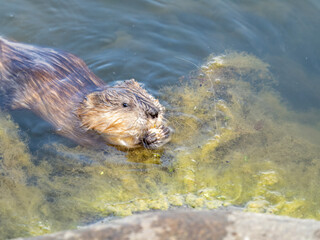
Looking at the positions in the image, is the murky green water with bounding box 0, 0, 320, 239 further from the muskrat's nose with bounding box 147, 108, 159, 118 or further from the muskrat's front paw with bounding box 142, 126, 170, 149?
the muskrat's nose with bounding box 147, 108, 159, 118

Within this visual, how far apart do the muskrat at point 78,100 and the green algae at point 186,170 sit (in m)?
0.20

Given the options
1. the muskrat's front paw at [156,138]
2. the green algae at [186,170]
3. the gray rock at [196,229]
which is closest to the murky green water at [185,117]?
the green algae at [186,170]

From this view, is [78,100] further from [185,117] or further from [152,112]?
[185,117]

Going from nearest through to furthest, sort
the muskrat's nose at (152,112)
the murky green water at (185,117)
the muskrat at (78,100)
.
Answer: the murky green water at (185,117)
the muskrat's nose at (152,112)
the muskrat at (78,100)

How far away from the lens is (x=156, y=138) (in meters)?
4.58

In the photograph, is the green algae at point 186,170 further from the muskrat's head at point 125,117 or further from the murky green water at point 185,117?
the muskrat's head at point 125,117

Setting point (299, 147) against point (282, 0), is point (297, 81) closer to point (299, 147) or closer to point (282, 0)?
point (299, 147)

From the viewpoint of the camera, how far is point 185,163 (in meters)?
4.39

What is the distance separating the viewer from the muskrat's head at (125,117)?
4.46 metres

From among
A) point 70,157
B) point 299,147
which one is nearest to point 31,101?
point 70,157

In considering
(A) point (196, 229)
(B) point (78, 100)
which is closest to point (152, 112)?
(B) point (78, 100)

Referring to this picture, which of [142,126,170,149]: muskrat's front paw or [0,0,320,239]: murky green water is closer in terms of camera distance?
[0,0,320,239]: murky green water

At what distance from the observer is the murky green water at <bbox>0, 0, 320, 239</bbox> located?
3.87 meters

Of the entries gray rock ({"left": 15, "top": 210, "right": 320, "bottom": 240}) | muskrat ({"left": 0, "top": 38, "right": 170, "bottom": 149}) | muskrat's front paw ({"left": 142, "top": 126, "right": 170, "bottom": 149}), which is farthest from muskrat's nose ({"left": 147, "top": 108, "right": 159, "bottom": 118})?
gray rock ({"left": 15, "top": 210, "right": 320, "bottom": 240})
